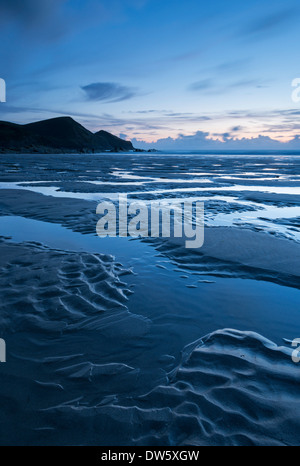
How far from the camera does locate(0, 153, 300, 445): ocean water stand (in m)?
1.95

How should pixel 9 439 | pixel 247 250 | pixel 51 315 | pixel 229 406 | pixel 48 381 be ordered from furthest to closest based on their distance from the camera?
pixel 247 250
pixel 51 315
pixel 48 381
pixel 229 406
pixel 9 439

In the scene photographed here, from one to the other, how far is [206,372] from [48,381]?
4.33 feet

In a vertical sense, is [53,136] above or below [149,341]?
above

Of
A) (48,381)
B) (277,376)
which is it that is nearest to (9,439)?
(48,381)

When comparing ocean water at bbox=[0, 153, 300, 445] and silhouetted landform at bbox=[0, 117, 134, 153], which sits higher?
silhouetted landform at bbox=[0, 117, 134, 153]

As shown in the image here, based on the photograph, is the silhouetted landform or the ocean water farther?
the silhouetted landform

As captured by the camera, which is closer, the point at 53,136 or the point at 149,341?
the point at 149,341

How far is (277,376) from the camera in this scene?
2385 millimetres

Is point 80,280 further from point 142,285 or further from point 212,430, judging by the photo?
point 212,430

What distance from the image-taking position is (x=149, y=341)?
2.86 m

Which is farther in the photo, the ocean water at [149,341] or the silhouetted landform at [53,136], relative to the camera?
the silhouetted landform at [53,136]

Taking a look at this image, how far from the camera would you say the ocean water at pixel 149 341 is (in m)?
1.95

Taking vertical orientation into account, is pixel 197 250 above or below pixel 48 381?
above

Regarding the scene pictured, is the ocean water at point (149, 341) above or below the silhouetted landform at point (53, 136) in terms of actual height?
below
